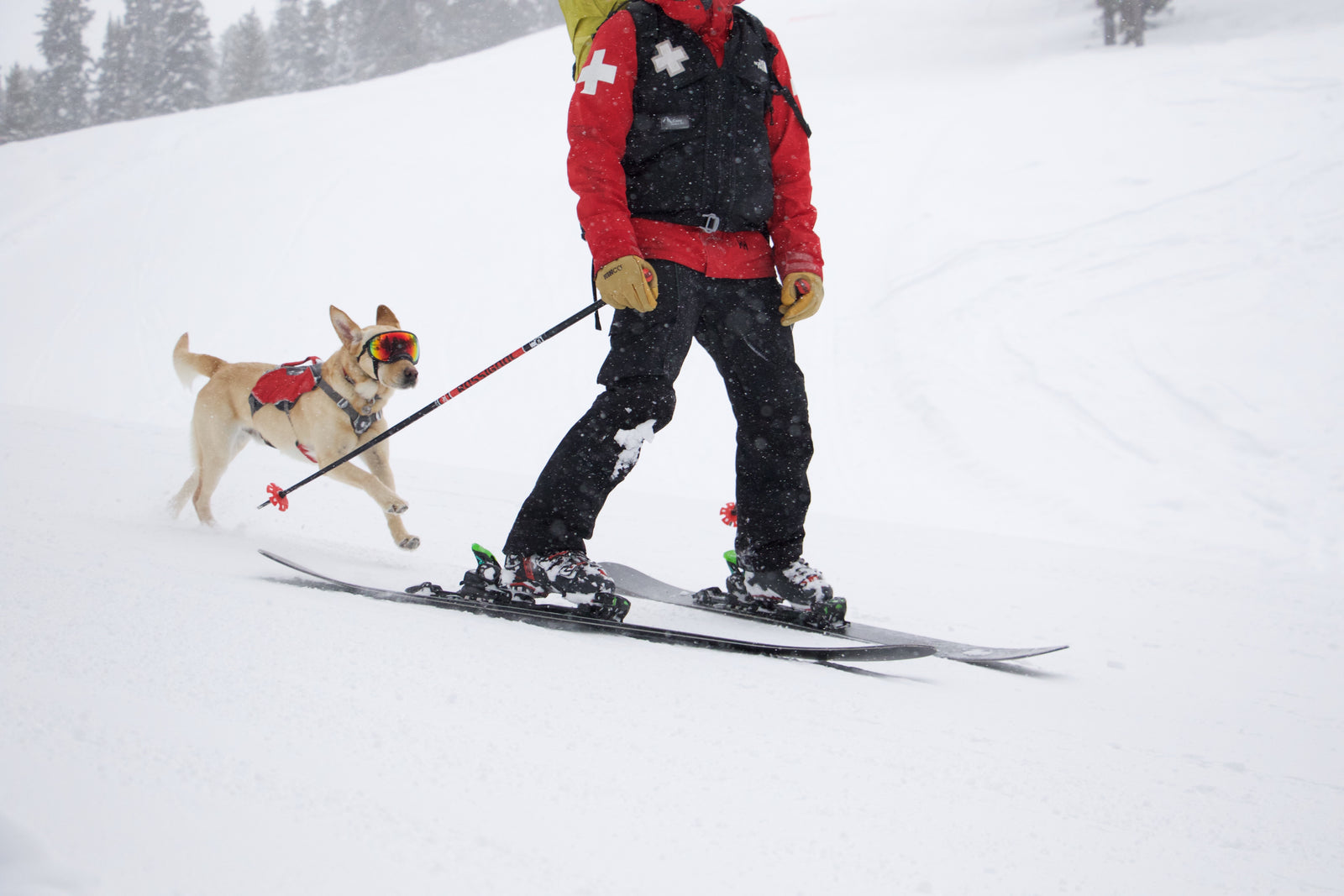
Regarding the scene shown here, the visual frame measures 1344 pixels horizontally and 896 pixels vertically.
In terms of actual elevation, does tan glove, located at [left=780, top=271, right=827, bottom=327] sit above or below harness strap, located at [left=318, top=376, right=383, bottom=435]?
above

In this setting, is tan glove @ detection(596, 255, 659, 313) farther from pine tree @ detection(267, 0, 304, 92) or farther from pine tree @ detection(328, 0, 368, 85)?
pine tree @ detection(267, 0, 304, 92)

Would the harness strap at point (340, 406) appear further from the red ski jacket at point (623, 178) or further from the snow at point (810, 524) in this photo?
the red ski jacket at point (623, 178)

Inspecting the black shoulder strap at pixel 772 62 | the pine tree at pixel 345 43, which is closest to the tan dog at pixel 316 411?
the black shoulder strap at pixel 772 62

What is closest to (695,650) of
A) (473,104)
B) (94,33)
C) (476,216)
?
(476,216)

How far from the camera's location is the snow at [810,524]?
1.11m

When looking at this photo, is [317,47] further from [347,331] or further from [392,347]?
[392,347]

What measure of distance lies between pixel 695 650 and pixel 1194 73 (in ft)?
37.2

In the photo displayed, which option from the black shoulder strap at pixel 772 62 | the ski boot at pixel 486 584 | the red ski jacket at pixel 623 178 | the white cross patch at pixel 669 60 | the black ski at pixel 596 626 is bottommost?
the black ski at pixel 596 626

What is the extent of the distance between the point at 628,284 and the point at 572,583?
832 millimetres

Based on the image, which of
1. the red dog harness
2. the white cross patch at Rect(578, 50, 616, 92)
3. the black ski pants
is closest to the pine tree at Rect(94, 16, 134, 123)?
the red dog harness

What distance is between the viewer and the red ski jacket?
213 centimetres

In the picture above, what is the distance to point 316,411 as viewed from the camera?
12.2 feet

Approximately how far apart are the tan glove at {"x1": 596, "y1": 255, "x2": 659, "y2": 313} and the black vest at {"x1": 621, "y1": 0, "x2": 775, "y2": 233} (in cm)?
28

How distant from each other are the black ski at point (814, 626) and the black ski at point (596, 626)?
0.15m
